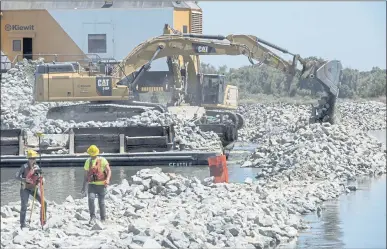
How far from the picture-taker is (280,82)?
119 ft

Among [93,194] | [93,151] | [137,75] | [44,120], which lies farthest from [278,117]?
[93,151]

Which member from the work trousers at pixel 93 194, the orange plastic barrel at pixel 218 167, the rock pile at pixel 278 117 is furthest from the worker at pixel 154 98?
the work trousers at pixel 93 194

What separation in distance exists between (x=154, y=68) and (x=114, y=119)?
354 cm

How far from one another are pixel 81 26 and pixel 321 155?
11.3 metres

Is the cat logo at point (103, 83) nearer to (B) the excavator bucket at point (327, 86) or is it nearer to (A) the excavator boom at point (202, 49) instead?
(A) the excavator boom at point (202, 49)

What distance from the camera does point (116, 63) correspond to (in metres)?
27.4

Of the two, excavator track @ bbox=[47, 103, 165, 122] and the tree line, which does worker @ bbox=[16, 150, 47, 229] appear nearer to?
excavator track @ bbox=[47, 103, 165, 122]

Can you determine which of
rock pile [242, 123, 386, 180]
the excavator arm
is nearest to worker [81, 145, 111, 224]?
rock pile [242, 123, 386, 180]

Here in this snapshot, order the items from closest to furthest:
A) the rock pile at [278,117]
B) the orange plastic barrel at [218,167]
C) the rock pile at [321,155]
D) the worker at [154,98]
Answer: the orange plastic barrel at [218,167]
the rock pile at [321,155]
the worker at [154,98]
the rock pile at [278,117]

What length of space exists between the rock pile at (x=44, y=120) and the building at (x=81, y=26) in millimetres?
2831

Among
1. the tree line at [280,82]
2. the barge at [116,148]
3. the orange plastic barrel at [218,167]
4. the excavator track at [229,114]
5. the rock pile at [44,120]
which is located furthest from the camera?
the tree line at [280,82]

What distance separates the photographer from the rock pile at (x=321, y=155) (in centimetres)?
2139

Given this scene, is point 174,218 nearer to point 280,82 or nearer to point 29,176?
point 29,176

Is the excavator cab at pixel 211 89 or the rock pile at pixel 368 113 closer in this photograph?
the excavator cab at pixel 211 89
